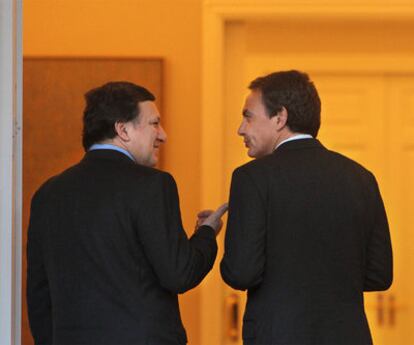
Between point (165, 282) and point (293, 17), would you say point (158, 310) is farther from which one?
point (293, 17)

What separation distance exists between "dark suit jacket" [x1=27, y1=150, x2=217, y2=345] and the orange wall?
1.64 m

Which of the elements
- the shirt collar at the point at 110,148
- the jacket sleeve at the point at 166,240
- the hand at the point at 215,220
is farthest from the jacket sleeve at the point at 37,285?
the hand at the point at 215,220

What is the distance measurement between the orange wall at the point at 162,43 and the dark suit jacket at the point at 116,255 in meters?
1.64

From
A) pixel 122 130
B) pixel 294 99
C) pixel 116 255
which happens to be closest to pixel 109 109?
pixel 122 130

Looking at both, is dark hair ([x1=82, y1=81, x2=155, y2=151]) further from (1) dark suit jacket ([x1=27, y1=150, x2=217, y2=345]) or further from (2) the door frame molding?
(2) the door frame molding

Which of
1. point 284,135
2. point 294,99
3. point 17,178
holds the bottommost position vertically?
point 17,178

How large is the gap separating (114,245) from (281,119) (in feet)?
2.06

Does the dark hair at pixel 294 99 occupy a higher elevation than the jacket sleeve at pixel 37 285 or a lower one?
higher

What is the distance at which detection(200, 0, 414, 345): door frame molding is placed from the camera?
4195 millimetres

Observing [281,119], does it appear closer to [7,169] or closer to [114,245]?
[114,245]

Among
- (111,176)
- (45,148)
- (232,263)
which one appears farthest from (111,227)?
(45,148)

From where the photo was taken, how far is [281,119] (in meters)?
2.69

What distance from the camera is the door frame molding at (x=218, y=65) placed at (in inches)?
165

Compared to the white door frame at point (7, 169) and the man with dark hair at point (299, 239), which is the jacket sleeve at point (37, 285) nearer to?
the white door frame at point (7, 169)
